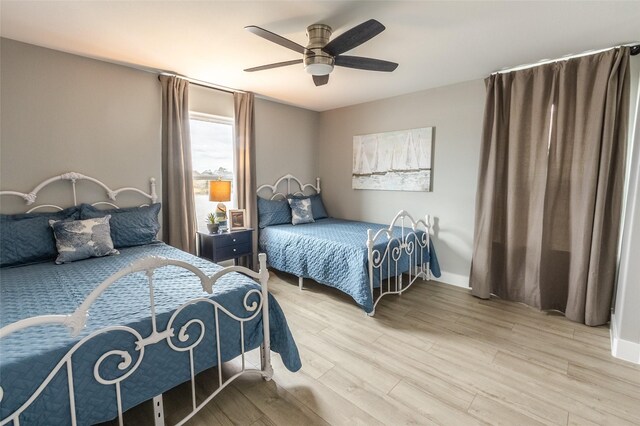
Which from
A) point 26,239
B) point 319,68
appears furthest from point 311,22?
point 26,239

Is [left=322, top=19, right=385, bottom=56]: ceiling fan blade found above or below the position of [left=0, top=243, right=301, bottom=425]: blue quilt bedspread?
above

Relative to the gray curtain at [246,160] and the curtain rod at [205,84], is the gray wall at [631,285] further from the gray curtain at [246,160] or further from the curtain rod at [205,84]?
the curtain rod at [205,84]

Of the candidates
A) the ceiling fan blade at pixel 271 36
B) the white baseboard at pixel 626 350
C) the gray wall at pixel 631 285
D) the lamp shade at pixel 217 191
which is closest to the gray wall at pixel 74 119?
the lamp shade at pixel 217 191

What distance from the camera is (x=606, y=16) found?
76.3 inches

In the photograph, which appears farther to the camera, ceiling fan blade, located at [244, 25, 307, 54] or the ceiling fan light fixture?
the ceiling fan light fixture

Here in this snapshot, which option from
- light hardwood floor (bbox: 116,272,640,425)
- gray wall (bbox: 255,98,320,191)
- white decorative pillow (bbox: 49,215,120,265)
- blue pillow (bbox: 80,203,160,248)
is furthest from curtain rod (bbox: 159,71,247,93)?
light hardwood floor (bbox: 116,272,640,425)

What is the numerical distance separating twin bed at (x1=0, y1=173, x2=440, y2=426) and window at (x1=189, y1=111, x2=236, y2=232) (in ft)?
2.85

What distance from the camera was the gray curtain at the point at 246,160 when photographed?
146 inches

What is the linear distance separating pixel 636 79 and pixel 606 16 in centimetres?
92

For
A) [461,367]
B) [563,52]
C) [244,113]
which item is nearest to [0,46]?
[244,113]

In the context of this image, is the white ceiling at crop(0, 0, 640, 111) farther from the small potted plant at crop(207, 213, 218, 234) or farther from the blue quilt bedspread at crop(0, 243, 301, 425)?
the blue quilt bedspread at crop(0, 243, 301, 425)

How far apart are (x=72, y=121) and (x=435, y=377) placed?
3578mm

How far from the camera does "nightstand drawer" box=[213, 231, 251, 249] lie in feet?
10.6

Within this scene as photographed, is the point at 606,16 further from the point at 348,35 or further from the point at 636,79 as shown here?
the point at 348,35
